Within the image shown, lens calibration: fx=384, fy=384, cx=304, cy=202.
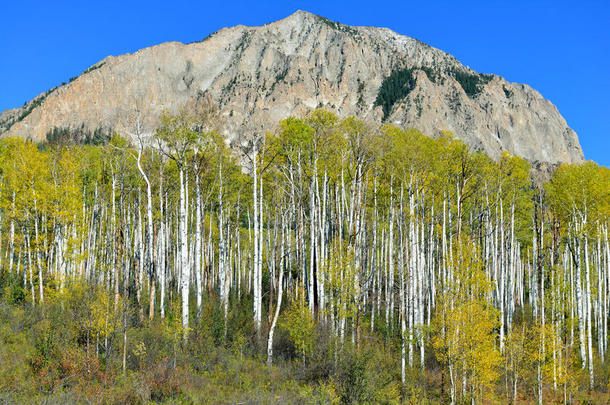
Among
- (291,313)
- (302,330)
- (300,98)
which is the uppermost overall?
(300,98)

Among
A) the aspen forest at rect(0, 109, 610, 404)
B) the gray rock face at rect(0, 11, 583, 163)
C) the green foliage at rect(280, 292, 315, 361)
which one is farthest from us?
the gray rock face at rect(0, 11, 583, 163)

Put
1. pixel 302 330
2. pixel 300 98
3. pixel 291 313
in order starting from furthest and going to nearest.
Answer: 1. pixel 300 98
2. pixel 291 313
3. pixel 302 330

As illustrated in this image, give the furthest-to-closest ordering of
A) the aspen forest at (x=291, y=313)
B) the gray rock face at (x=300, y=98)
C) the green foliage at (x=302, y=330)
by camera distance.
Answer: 1. the gray rock face at (x=300, y=98)
2. the green foliage at (x=302, y=330)
3. the aspen forest at (x=291, y=313)

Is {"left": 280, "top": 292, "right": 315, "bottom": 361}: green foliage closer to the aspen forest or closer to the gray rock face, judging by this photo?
the aspen forest

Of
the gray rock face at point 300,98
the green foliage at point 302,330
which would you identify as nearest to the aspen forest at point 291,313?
the green foliage at point 302,330

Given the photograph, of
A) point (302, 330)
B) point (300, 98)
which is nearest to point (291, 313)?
point (302, 330)

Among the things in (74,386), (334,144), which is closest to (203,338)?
(74,386)

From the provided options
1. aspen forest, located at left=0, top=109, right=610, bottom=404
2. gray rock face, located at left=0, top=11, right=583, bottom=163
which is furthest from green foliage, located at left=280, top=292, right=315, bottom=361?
gray rock face, located at left=0, top=11, right=583, bottom=163

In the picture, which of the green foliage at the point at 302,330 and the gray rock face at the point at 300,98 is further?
the gray rock face at the point at 300,98

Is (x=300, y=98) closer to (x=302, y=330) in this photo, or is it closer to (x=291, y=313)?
(x=291, y=313)

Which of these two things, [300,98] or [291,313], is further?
[300,98]

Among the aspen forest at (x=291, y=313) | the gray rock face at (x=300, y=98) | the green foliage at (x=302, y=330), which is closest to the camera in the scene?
the aspen forest at (x=291, y=313)

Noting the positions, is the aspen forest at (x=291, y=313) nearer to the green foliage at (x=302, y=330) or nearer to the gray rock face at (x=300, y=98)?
the green foliage at (x=302, y=330)

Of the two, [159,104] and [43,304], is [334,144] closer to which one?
[43,304]
